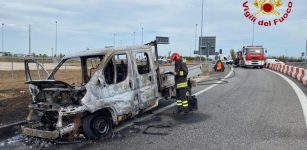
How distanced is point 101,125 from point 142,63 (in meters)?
2.23

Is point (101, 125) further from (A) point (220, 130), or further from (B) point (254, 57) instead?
(B) point (254, 57)

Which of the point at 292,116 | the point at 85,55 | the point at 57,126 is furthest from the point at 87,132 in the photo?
the point at 292,116

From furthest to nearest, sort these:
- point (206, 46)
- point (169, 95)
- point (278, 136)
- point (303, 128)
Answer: point (206, 46)
point (169, 95)
point (303, 128)
point (278, 136)

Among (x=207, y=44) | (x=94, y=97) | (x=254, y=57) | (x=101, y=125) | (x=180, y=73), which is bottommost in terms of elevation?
(x=101, y=125)

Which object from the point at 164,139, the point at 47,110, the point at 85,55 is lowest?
the point at 164,139

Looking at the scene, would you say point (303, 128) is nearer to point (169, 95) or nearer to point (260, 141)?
point (260, 141)

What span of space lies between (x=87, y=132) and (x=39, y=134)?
35.1 inches

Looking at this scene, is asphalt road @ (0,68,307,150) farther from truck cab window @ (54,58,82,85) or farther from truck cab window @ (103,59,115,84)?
truck cab window @ (54,58,82,85)

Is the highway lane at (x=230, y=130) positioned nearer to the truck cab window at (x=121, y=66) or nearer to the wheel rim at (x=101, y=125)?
the wheel rim at (x=101, y=125)

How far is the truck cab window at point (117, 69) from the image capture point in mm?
7270

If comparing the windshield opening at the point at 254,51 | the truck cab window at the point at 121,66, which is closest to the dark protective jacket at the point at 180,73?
the truck cab window at the point at 121,66

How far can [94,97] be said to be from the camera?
6.61 meters

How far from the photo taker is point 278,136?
6566 millimetres

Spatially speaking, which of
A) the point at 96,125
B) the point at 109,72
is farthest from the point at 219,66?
the point at 96,125
